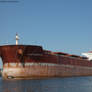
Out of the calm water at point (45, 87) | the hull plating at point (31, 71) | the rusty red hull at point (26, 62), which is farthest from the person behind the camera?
the hull plating at point (31, 71)

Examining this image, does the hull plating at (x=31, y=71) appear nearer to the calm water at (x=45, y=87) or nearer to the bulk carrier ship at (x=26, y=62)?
the bulk carrier ship at (x=26, y=62)

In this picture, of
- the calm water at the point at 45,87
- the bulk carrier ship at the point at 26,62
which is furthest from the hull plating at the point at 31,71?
the calm water at the point at 45,87

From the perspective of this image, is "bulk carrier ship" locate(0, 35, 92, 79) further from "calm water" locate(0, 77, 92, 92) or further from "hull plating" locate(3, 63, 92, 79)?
"calm water" locate(0, 77, 92, 92)

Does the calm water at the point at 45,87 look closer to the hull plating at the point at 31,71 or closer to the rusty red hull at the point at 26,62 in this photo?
the hull plating at the point at 31,71

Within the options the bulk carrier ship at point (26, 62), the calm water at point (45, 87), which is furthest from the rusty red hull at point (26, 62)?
the calm water at point (45, 87)

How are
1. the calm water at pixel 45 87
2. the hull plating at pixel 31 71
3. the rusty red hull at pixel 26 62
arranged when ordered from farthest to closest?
the hull plating at pixel 31 71 < the rusty red hull at pixel 26 62 < the calm water at pixel 45 87

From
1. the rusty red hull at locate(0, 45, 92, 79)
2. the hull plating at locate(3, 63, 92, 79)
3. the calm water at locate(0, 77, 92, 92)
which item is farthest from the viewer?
the hull plating at locate(3, 63, 92, 79)

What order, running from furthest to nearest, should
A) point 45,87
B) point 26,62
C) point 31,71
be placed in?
1. point 31,71
2. point 26,62
3. point 45,87

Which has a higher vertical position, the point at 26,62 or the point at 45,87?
the point at 26,62

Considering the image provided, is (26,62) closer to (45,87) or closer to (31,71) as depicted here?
(31,71)

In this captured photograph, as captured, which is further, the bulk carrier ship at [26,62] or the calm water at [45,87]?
the bulk carrier ship at [26,62]

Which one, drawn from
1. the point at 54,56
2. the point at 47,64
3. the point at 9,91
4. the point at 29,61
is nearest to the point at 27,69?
the point at 29,61

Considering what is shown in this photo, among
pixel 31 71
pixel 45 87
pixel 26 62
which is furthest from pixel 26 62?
pixel 45 87

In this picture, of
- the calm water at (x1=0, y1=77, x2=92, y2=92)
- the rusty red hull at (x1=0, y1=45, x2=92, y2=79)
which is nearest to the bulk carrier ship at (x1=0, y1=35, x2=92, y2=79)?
the rusty red hull at (x1=0, y1=45, x2=92, y2=79)
